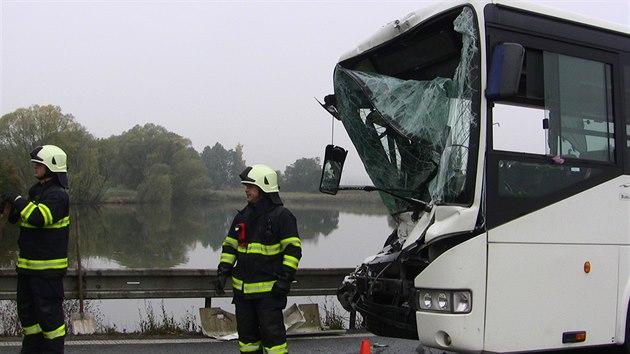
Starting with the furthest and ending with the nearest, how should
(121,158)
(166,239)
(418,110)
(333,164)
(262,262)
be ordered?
1. (121,158)
2. (166,239)
3. (333,164)
4. (262,262)
5. (418,110)

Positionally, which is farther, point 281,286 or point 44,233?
point 44,233

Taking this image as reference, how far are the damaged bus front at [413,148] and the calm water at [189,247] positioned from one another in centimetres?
73

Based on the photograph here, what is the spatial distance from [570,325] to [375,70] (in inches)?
111

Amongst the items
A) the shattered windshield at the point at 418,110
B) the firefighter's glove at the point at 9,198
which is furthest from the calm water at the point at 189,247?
the firefighter's glove at the point at 9,198

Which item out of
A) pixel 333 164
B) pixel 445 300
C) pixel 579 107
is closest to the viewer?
pixel 445 300

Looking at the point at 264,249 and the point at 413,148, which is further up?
the point at 413,148

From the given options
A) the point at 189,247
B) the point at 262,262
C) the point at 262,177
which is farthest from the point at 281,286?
the point at 189,247

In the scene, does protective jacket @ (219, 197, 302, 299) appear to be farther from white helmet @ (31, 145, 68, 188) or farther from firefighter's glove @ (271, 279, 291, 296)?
white helmet @ (31, 145, 68, 188)

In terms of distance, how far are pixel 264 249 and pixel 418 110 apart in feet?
5.35

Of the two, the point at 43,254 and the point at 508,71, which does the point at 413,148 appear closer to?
the point at 508,71

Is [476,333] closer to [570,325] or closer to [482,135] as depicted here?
[570,325]

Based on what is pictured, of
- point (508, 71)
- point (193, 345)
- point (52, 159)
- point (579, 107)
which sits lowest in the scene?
point (193, 345)

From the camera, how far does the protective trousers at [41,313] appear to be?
4.88 metres

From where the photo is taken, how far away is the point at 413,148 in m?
5.37
